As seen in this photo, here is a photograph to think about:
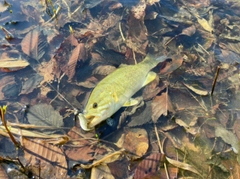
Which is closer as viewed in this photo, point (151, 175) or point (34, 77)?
point (151, 175)

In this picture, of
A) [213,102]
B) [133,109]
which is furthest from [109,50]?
[213,102]

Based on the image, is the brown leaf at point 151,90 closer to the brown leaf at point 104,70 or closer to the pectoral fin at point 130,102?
the pectoral fin at point 130,102

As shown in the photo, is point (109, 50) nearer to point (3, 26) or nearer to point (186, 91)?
point (186, 91)

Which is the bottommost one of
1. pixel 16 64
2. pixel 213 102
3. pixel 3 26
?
pixel 213 102

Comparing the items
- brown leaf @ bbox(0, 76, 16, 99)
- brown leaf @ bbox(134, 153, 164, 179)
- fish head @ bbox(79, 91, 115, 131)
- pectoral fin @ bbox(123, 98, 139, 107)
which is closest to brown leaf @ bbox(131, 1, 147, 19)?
pectoral fin @ bbox(123, 98, 139, 107)

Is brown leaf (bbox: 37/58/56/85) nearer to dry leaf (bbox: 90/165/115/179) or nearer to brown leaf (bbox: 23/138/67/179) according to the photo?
brown leaf (bbox: 23/138/67/179)

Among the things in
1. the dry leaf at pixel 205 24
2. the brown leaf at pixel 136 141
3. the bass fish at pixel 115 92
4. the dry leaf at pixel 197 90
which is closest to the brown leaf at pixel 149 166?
the brown leaf at pixel 136 141
